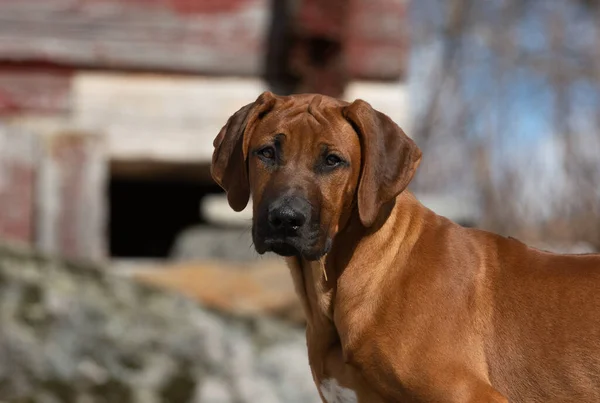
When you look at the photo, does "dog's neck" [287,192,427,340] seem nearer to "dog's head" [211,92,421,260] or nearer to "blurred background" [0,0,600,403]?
"dog's head" [211,92,421,260]

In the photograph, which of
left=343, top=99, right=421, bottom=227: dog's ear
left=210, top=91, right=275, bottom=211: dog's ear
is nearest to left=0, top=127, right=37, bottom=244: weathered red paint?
left=210, top=91, right=275, bottom=211: dog's ear

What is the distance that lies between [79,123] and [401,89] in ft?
10.3

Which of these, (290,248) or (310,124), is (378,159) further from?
(290,248)

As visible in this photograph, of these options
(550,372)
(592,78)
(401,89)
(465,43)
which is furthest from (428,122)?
(550,372)

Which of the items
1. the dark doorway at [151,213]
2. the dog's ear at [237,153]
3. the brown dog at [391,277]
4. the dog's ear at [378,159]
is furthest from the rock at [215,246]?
the dog's ear at [378,159]

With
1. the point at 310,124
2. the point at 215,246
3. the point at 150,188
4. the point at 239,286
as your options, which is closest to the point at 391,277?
the point at 310,124

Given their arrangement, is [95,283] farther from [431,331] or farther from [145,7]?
[431,331]

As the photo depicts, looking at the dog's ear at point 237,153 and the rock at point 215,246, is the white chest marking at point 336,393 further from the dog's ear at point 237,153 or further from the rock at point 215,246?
the rock at point 215,246

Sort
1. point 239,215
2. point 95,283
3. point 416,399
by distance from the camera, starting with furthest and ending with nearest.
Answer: point 239,215, point 95,283, point 416,399

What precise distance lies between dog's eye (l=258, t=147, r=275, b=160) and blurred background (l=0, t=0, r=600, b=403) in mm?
3318

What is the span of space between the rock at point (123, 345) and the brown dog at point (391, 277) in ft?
9.83

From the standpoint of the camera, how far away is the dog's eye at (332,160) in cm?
388

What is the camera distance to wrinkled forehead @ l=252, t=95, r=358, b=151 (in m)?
3.91

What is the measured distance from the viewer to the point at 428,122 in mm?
19594
